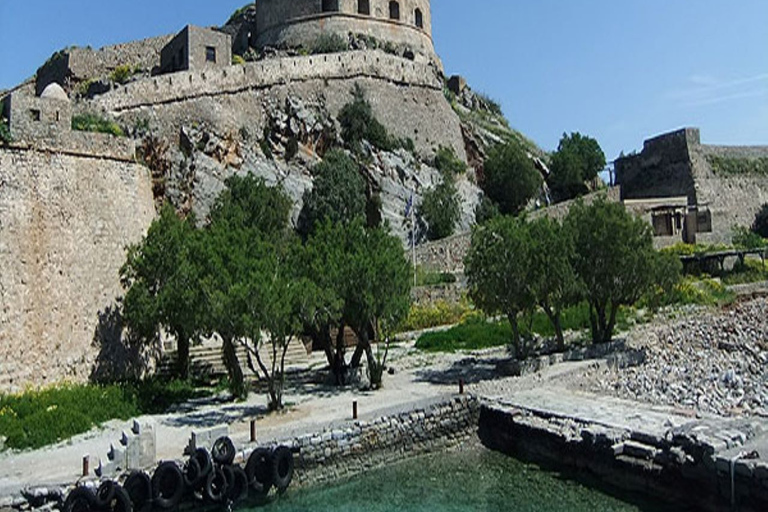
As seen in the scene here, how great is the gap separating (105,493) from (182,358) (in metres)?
8.81

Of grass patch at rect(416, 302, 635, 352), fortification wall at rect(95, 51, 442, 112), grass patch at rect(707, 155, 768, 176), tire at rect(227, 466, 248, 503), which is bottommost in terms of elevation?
tire at rect(227, 466, 248, 503)

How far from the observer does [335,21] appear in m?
45.1

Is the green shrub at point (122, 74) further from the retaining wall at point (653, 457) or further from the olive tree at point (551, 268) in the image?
the retaining wall at point (653, 457)

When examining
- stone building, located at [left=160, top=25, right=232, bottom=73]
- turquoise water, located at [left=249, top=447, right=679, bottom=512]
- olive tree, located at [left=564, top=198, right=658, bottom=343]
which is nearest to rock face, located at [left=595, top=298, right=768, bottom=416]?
olive tree, located at [left=564, top=198, right=658, bottom=343]

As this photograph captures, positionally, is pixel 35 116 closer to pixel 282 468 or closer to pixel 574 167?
pixel 282 468

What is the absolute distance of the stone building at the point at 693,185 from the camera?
39.3 metres

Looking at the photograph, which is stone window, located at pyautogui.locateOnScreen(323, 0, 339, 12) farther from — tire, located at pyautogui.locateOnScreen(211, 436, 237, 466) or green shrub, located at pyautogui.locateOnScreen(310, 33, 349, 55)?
tire, located at pyautogui.locateOnScreen(211, 436, 237, 466)

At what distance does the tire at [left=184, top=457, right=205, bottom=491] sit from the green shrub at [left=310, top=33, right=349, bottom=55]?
35109 millimetres

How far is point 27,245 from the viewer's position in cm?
1667

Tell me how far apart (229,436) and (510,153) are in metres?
31.2

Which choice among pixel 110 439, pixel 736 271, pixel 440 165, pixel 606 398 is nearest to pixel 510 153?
pixel 440 165

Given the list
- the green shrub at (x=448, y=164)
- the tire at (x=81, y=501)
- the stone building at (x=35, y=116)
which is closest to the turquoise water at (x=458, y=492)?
the tire at (x=81, y=501)

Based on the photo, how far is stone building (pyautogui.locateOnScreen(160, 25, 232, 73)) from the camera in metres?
35.6

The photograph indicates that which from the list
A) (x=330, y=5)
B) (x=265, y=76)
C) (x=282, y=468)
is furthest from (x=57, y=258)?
(x=330, y=5)
